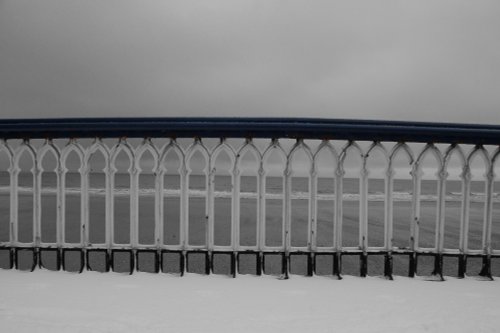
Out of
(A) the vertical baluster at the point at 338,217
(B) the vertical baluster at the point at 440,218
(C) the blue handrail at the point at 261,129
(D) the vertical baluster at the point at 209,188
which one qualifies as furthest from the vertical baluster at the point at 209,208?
(B) the vertical baluster at the point at 440,218

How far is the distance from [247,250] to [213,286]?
0.43 meters

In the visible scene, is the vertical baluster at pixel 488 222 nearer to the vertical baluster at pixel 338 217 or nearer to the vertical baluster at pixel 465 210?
the vertical baluster at pixel 465 210

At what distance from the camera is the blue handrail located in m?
2.60

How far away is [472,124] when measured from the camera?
8.74 ft

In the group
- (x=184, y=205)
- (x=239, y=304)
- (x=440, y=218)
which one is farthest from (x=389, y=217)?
(x=184, y=205)

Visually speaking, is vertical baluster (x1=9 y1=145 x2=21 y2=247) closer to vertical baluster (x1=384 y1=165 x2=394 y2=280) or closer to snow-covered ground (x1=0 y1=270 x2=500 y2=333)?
snow-covered ground (x1=0 y1=270 x2=500 y2=333)

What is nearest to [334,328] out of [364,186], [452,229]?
[364,186]

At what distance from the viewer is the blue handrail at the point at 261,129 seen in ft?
8.52

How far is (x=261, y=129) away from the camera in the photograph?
8.54ft

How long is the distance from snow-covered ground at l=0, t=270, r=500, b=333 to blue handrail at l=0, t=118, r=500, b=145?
1.19 meters

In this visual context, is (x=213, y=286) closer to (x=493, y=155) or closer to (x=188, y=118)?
(x=188, y=118)

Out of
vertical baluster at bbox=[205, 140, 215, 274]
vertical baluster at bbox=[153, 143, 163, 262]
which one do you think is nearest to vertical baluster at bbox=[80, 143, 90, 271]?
vertical baluster at bbox=[153, 143, 163, 262]

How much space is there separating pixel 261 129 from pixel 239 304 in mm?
1329

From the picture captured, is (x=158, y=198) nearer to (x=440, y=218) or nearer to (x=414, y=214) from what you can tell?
(x=414, y=214)
